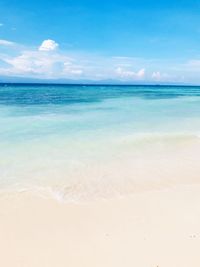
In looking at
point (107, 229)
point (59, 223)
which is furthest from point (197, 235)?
point (59, 223)

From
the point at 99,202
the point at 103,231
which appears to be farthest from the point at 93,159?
the point at 103,231

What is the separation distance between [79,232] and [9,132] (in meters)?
8.78

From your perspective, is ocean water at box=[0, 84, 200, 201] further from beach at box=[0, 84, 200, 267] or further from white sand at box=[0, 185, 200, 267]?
→ white sand at box=[0, 185, 200, 267]

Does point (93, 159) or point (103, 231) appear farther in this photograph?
point (93, 159)

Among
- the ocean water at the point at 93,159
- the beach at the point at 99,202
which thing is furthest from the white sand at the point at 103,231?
the ocean water at the point at 93,159

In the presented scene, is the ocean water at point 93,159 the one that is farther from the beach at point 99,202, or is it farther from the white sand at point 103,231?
the white sand at point 103,231

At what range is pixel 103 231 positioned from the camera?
17.0 ft

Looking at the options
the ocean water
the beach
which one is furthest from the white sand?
the ocean water

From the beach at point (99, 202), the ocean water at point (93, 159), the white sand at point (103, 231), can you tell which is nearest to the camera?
the white sand at point (103, 231)

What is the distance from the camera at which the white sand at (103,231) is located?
4461mm

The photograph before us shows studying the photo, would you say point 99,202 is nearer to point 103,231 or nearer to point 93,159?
point 103,231

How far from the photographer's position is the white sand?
4461 mm

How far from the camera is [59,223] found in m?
5.48

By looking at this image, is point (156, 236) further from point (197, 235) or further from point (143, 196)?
point (143, 196)
